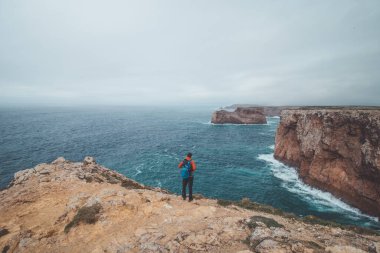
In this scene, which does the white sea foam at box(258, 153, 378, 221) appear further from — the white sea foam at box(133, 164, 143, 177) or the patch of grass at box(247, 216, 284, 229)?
the white sea foam at box(133, 164, 143, 177)

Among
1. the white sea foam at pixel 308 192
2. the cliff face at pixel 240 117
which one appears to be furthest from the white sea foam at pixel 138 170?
the cliff face at pixel 240 117

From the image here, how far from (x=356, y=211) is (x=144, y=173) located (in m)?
33.4

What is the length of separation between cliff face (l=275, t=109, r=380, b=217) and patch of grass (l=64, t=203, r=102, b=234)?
99.3 feet

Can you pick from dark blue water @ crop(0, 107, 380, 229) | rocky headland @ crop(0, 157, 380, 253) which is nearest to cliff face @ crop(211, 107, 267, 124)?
dark blue water @ crop(0, 107, 380, 229)

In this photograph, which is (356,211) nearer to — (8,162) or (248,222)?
(248,222)

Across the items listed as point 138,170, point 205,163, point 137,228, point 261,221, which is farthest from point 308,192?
point 137,228

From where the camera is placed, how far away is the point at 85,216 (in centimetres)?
1173

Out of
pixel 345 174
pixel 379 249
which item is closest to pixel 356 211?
pixel 345 174

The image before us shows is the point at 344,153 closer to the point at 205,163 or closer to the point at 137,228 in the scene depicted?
the point at 205,163

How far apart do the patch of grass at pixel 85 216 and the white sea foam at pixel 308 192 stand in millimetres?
28371

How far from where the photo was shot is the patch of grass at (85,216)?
1148 cm

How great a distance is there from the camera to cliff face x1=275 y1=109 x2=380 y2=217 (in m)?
25.8

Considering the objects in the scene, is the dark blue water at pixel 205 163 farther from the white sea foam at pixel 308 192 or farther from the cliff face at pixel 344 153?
the cliff face at pixel 344 153

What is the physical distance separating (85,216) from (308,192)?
33.4 m
